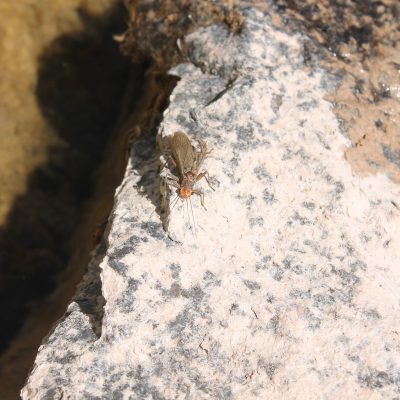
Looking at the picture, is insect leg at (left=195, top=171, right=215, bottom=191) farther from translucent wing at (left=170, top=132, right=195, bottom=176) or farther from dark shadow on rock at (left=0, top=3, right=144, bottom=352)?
dark shadow on rock at (left=0, top=3, right=144, bottom=352)

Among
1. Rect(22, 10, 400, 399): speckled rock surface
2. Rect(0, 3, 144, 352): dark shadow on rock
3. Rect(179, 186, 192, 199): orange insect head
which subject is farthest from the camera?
Rect(0, 3, 144, 352): dark shadow on rock

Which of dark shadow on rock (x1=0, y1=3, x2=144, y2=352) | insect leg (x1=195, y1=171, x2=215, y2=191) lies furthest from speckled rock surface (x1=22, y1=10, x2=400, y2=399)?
dark shadow on rock (x1=0, y1=3, x2=144, y2=352)

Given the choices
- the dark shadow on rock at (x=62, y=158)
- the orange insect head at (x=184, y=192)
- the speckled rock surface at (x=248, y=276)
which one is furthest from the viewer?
the dark shadow on rock at (x=62, y=158)

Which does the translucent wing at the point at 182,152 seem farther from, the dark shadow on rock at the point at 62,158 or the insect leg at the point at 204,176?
the dark shadow on rock at the point at 62,158

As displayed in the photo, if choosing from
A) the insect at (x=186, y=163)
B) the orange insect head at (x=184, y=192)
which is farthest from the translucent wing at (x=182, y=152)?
the orange insect head at (x=184, y=192)

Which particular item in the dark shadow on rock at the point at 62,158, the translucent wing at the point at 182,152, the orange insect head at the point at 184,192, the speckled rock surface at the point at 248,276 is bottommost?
the dark shadow on rock at the point at 62,158

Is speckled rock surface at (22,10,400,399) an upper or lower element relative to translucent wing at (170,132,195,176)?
lower

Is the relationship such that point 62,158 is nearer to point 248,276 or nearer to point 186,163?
point 186,163

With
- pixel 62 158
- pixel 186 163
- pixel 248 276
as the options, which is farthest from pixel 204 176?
pixel 62 158

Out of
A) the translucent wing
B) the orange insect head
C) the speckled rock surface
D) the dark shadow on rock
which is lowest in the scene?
the dark shadow on rock
